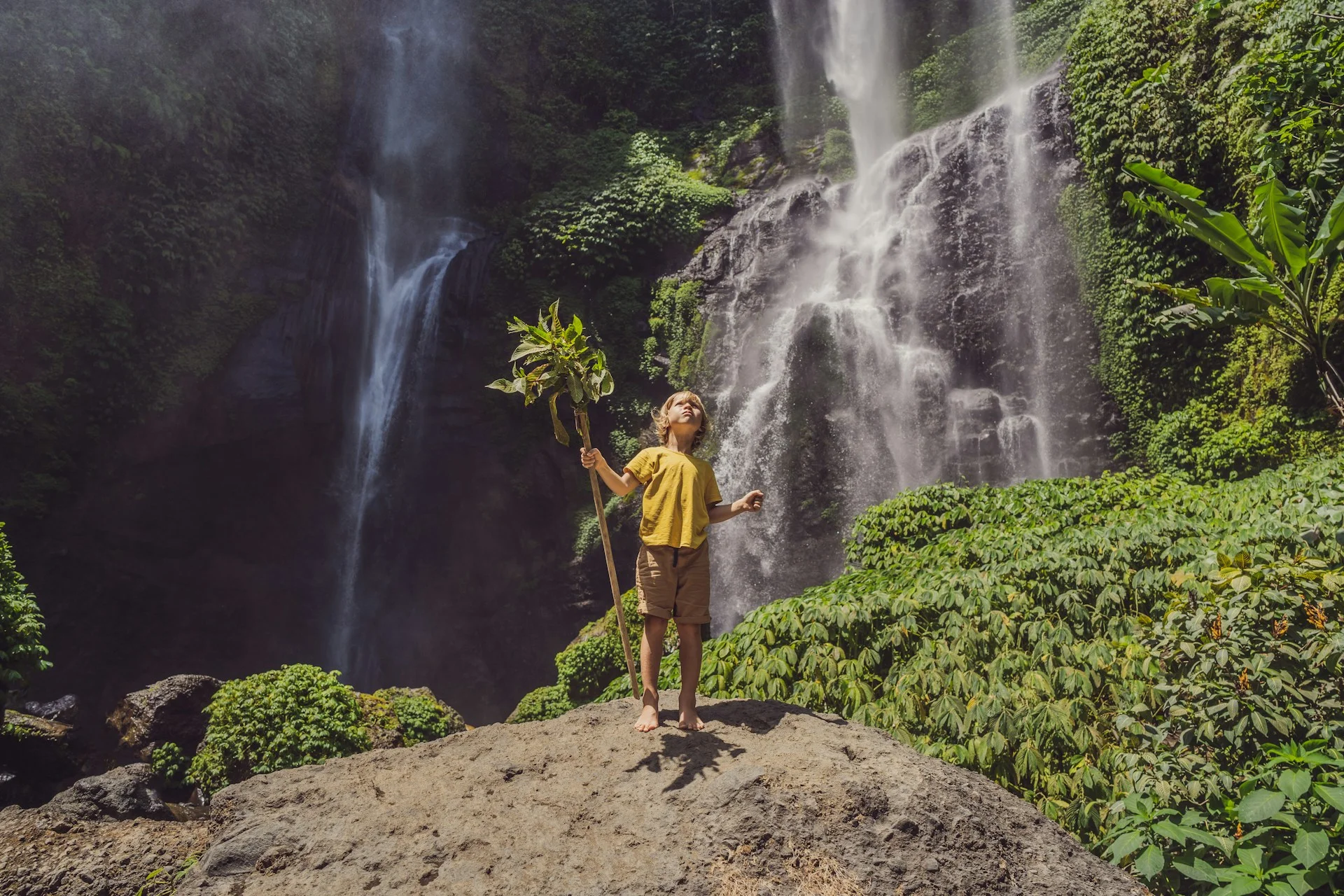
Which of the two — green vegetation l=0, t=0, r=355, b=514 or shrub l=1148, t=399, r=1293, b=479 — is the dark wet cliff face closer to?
green vegetation l=0, t=0, r=355, b=514

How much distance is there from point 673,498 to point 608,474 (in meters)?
0.37

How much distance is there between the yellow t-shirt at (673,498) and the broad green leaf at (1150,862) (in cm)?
213

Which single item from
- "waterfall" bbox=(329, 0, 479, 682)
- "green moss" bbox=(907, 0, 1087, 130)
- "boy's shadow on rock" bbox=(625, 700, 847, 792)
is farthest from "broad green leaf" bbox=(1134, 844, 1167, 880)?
"green moss" bbox=(907, 0, 1087, 130)

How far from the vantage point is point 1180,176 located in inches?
416

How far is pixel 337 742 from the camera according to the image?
6.71m

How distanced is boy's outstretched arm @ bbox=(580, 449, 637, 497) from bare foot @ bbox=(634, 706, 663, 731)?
104 cm

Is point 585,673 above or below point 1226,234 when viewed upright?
below

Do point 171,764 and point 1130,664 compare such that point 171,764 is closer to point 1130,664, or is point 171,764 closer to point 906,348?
point 1130,664

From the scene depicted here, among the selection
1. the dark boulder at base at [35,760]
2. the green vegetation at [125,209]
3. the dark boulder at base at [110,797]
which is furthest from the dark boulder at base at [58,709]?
the dark boulder at base at [110,797]

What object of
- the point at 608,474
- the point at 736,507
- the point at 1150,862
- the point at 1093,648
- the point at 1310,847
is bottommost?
the point at 1150,862

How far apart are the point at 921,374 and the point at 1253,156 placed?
5095 millimetres

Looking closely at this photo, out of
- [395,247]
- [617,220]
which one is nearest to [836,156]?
[617,220]

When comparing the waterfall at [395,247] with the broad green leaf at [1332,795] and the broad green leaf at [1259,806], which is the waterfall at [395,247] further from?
the broad green leaf at [1332,795]

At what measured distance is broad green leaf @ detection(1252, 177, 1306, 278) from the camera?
4965mm
